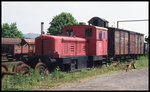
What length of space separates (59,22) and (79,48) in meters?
32.8

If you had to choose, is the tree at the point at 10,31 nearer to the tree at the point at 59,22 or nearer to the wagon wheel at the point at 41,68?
the tree at the point at 59,22

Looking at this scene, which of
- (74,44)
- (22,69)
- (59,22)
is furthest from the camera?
(59,22)

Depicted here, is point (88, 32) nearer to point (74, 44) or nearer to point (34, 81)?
point (74, 44)

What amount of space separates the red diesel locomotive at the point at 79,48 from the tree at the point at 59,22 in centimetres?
2563

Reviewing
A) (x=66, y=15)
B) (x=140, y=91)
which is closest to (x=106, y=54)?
(x=140, y=91)

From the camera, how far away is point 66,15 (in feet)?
152

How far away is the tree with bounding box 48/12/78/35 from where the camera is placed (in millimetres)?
43750

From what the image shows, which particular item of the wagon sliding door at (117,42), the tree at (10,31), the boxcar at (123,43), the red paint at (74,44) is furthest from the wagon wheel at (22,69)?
the tree at (10,31)

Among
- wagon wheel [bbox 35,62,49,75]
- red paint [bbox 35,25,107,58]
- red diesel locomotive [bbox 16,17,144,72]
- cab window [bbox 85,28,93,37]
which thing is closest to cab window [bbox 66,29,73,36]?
red diesel locomotive [bbox 16,17,144,72]

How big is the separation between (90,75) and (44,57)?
277cm

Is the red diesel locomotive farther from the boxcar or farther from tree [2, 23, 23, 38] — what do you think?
tree [2, 23, 23, 38]

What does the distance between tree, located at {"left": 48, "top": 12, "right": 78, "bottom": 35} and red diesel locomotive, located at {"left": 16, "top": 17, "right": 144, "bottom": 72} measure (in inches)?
1009

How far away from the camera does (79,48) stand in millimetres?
12828

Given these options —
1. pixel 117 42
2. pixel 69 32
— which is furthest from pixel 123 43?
pixel 69 32
